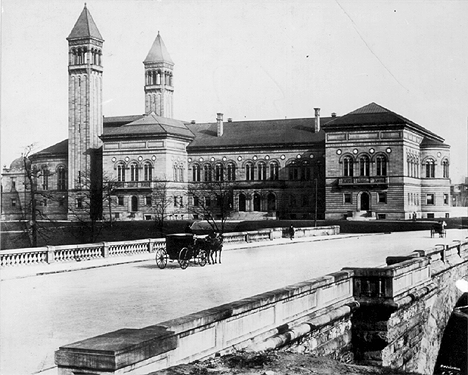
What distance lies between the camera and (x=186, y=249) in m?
24.0

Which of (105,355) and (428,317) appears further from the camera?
(428,317)

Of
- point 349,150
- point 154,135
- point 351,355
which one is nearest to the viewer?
point 351,355

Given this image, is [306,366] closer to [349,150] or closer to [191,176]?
[349,150]

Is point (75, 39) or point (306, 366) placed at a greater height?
point (75, 39)

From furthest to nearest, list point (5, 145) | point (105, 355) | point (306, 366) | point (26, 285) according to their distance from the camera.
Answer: point (5, 145) < point (26, 285) < point (306, 366) < point (105, 355)

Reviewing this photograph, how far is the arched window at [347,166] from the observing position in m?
81.0

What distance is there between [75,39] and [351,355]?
86.5 m

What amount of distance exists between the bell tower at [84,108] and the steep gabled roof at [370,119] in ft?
110

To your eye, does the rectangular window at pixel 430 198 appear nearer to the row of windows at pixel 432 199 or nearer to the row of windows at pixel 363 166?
the row of windows at pixel 432 199

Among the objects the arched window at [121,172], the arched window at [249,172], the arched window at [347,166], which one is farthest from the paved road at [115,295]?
the arched window at [121,172]

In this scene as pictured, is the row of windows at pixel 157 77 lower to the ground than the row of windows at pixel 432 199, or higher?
higher

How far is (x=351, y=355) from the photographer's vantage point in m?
15.9

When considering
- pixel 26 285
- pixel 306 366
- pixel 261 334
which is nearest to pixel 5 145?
pixel 26 285

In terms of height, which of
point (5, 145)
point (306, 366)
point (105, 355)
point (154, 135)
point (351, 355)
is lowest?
point (351, 355)
